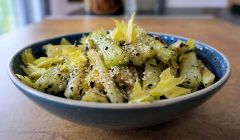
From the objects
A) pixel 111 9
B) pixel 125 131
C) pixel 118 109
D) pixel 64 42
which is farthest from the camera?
pixel 111 9

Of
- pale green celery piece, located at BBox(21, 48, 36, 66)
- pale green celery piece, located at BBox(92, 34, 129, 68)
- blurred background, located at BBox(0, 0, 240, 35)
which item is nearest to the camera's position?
pale green celery piece, located at BBox(92, 34, 129, 68)

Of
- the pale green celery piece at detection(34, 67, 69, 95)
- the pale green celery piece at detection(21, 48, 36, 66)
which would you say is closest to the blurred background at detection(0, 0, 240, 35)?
the pale green celery piece at detection(21, 48, 36, 66)

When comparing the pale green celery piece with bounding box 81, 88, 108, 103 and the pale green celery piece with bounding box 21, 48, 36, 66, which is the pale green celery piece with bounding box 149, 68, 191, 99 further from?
the pale green celery piece with bounding box 21, 48, 36, 66

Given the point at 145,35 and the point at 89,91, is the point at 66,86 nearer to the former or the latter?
the point at 89,91

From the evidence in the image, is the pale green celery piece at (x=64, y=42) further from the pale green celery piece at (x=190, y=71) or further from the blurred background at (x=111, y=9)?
the blurred background at (x=111, y=9)

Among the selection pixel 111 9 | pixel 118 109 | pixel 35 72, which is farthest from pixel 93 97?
pixel 111 9

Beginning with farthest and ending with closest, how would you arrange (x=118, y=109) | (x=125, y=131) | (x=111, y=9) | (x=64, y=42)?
1. (x=111, y=9)
2. (x=64, y=42)
3. (x=125, y=131)
4. (x=118, y=109)

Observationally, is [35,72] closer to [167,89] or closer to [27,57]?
[27,57]
